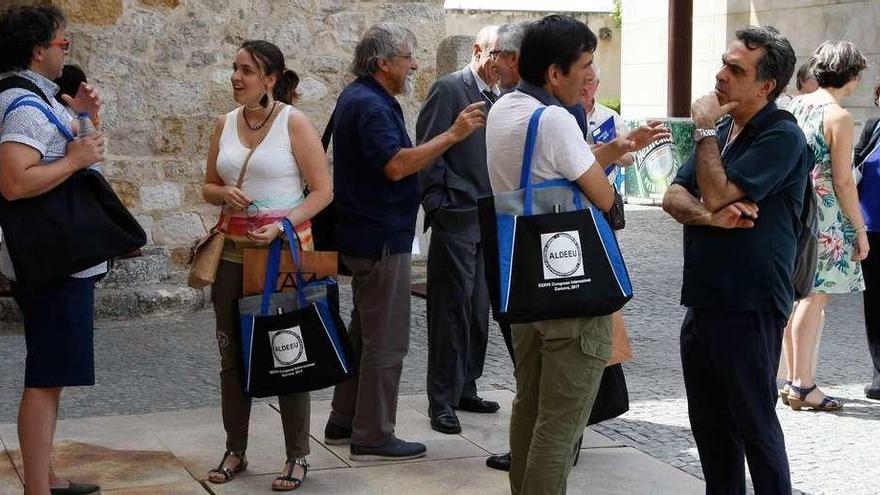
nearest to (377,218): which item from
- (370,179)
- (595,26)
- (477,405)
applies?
(370,179)

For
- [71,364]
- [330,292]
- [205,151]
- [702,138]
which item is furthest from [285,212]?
[205,151]

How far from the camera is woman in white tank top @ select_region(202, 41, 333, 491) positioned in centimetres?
479

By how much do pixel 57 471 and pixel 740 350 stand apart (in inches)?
105

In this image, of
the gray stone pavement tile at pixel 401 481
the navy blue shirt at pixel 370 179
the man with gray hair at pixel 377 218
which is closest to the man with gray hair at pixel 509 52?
the man with gray hair at pixel 377 218

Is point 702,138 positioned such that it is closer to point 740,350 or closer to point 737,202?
point 737,202

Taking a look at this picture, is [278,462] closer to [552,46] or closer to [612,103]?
[552,46]

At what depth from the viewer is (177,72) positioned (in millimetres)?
8914

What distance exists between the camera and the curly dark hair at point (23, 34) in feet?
14.4

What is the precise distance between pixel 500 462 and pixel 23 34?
93.3 inches

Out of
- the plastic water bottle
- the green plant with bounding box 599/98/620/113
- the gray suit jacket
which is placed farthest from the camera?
the green plant with bounding box 599/98/620/113

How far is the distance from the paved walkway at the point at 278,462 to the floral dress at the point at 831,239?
5.13ft

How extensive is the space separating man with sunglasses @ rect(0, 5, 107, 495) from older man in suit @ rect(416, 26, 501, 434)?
5.64 feet

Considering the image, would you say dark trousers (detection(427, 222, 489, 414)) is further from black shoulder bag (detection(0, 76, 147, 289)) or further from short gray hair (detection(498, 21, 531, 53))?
black shoulder bag (detection(0, 76, 147, 289))

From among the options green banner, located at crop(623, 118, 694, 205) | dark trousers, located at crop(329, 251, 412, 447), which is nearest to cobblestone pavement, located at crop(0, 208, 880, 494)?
dark trousers, located at crop(329, 251, 412, 447)
